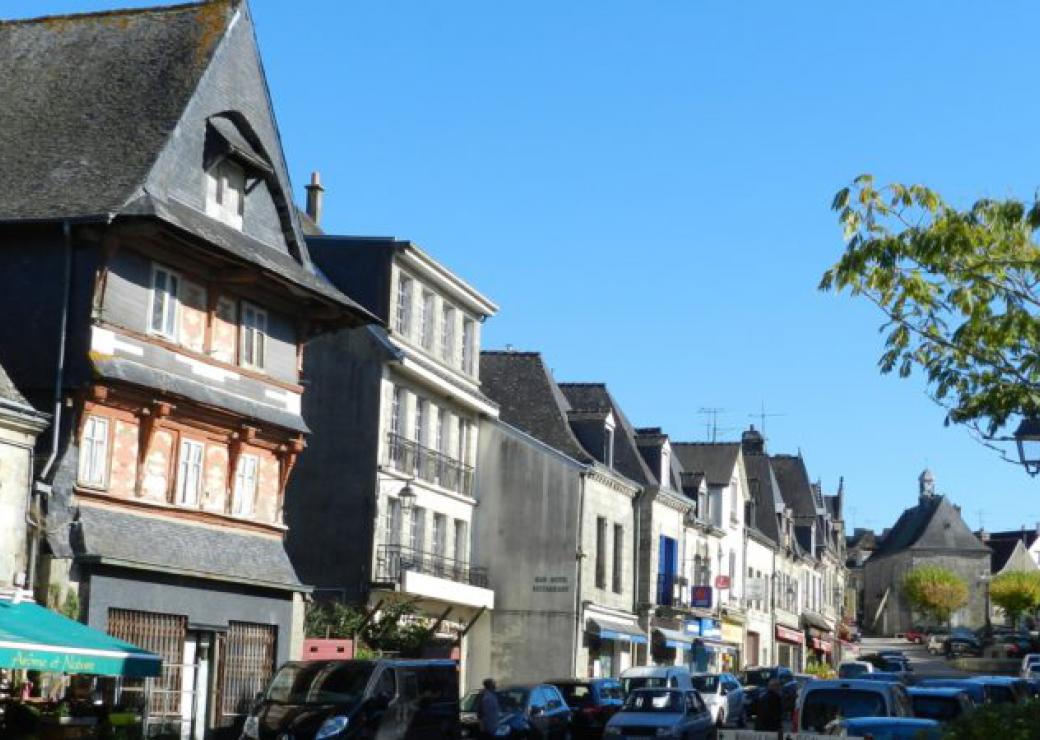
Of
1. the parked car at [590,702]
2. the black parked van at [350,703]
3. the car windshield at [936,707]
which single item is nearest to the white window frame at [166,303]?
the black parked van at [350,703]

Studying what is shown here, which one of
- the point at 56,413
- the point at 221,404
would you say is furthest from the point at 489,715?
the point at 56,413

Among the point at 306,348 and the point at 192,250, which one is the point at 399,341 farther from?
the point at 192,250

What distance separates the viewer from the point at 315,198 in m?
42.4

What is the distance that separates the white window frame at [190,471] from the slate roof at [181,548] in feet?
1.64

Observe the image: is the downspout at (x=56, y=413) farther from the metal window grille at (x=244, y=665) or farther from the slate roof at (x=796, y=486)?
the slate roof at (x=796, y=486)

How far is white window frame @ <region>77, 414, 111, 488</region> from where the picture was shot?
976 inches

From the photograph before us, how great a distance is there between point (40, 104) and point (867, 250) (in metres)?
17.1

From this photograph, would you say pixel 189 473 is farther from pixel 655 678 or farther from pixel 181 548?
pixel 655 678

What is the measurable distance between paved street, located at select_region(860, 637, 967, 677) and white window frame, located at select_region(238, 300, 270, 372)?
44570mm

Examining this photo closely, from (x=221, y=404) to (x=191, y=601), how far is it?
3277 millimetres

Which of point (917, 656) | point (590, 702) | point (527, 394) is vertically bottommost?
point (590, 702)

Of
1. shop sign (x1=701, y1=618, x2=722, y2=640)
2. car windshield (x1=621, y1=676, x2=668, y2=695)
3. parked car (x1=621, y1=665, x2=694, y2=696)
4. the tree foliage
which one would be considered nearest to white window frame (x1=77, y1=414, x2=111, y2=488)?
the tree foliage

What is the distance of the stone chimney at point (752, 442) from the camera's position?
253 feet

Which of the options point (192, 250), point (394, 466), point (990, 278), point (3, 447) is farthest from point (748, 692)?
point (990, 278)
